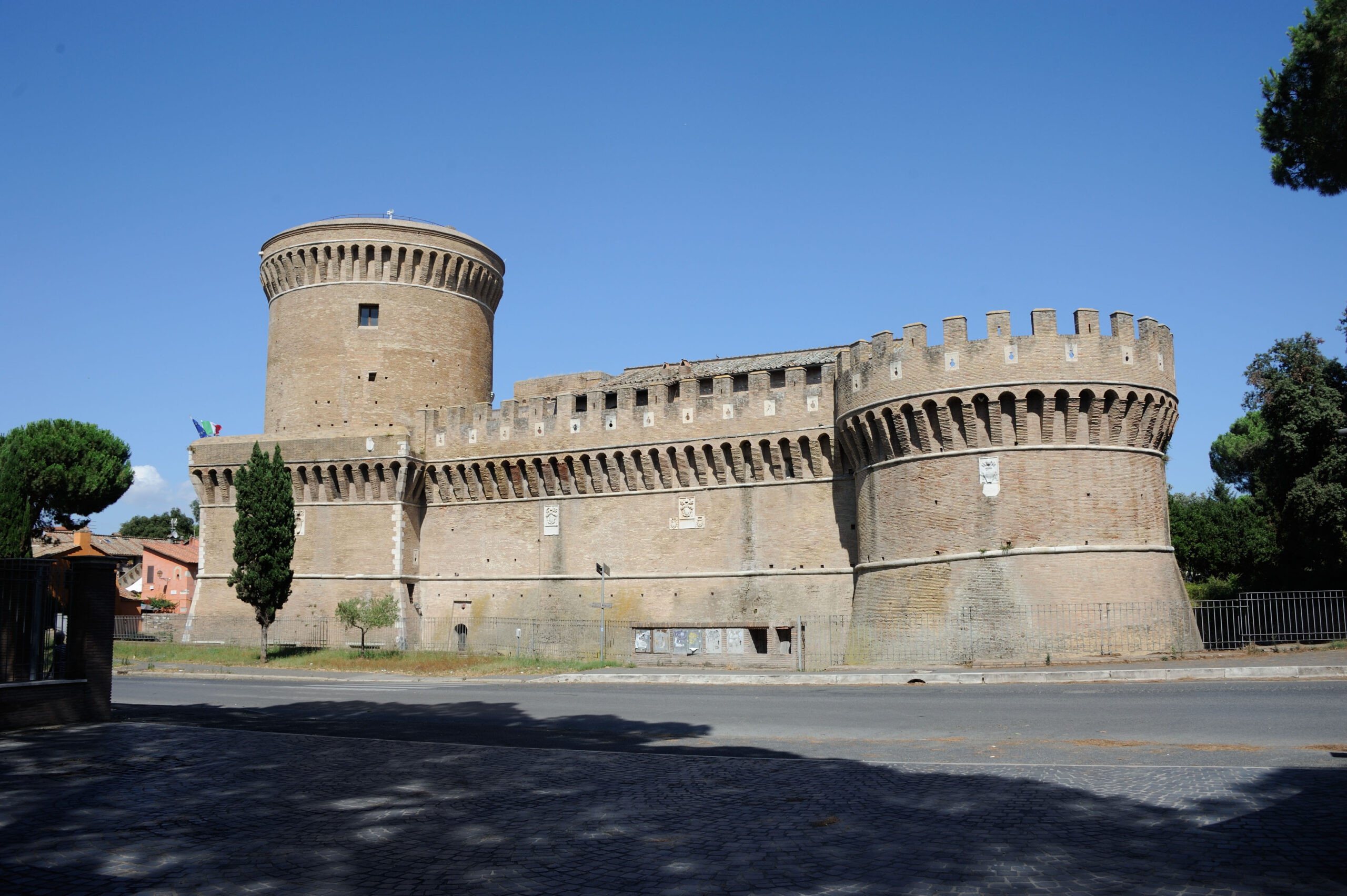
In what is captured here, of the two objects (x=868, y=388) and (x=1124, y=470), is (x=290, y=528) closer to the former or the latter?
(x=868, y=388)

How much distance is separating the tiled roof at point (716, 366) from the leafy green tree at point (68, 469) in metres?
26.7

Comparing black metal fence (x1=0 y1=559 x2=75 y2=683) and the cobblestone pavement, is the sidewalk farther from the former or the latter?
black metal fence (x1=0 y1=559 x2=75 y2=683)

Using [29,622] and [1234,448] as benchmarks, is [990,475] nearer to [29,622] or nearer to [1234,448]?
[29,622]

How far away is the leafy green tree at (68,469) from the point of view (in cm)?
4481

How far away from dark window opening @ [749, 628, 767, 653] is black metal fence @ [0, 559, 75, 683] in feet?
64.0

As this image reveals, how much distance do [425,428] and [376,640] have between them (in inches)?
299

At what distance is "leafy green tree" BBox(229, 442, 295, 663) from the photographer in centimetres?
3095

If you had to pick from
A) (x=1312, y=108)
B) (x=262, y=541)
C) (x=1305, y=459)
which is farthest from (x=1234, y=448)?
(x=262, y=541)

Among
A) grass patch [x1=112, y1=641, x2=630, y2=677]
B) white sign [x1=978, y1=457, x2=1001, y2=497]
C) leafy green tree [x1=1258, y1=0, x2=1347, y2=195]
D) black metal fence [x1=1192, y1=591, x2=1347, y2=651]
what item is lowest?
grass patch [x1=112, y1=641, x2=630, y2=677]

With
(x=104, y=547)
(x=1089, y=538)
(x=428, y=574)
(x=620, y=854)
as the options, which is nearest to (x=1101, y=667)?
(x=1089, y=538)

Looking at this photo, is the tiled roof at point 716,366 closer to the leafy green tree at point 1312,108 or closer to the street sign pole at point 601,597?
the street sign pole at point 601,597

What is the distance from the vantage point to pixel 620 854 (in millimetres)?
6574

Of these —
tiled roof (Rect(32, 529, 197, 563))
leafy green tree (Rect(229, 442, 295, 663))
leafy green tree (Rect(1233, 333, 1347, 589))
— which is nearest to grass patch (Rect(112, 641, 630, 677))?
leafy green tree (Rect(229, 442, 295, 663))

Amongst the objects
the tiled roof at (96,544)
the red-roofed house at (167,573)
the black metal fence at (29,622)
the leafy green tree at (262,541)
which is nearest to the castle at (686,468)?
the leafy green tree at (262,541)
